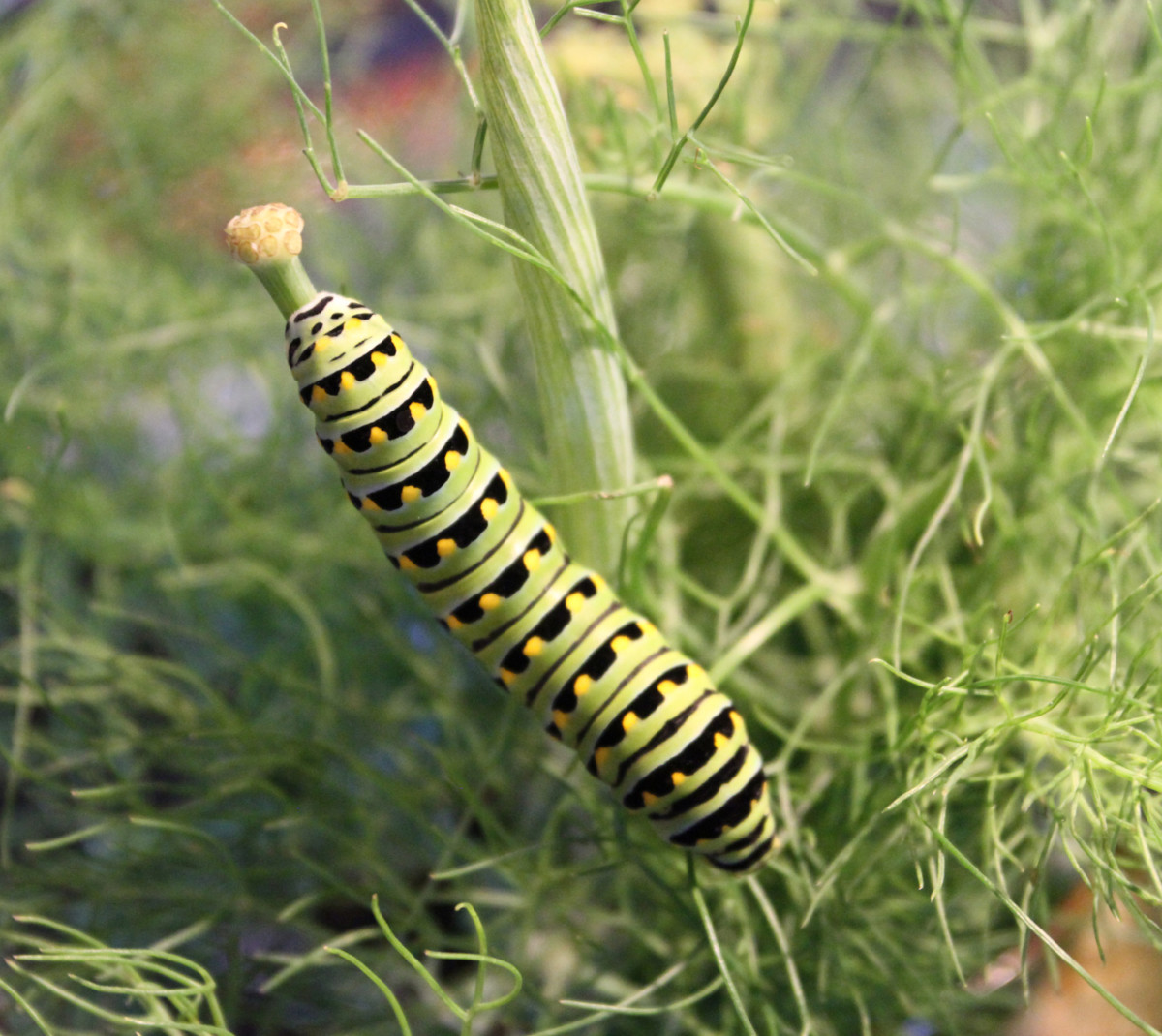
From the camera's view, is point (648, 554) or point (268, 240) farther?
point (648, 554)

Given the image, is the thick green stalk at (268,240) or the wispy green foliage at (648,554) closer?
the thick green stalk at (268,240)

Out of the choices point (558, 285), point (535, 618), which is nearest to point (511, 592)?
point (535, 618)

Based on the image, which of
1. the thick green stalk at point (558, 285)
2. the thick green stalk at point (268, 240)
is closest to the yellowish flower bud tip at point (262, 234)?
the thick green stalk at point (268, 240)

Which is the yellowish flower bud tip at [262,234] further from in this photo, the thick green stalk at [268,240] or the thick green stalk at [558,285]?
the thick green stalk at [558,285]

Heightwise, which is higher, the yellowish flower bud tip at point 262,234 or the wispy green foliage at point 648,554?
the yellowish flower bud tip at point 262,234

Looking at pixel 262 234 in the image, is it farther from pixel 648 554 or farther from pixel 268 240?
pixel 648 554

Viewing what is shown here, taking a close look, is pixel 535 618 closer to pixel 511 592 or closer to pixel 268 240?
pixel 511 592

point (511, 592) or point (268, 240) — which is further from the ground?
point (268, 240)
